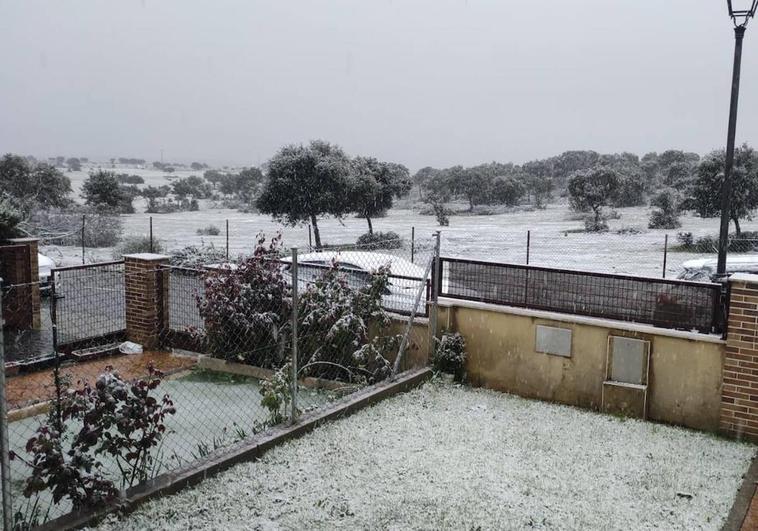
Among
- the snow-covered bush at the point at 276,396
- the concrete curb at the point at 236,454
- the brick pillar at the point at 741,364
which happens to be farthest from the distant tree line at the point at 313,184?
the brick pillar at the point at 741,364

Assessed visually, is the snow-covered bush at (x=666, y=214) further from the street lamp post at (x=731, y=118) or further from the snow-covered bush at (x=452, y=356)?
the snow-covered bush at (x=452, y=356)

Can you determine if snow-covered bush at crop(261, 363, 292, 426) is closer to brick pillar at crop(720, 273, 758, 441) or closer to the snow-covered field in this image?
brick pillar at crop(720, 273, 758, 441)

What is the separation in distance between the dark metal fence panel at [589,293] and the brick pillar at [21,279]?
6410 millimetres

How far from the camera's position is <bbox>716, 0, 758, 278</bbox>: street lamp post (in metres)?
8.84

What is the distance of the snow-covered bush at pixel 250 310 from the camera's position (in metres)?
8.70

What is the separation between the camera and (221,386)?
8.30 metres

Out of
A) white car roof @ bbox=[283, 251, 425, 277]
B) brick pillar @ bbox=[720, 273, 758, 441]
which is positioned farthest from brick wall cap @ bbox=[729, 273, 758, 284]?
white car roof @ bbox=[283, 251, 425, 277]

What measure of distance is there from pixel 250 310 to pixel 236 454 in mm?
3416

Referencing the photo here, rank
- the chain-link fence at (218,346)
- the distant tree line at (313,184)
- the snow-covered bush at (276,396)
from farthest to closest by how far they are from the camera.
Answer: the distant tree line at (313,184)
the snow-covered bush at (276,396)
the chain-link fence at (218,346)

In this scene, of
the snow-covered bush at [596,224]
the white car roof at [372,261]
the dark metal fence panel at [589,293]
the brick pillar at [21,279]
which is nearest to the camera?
the dark metal fence panel at [589,293]

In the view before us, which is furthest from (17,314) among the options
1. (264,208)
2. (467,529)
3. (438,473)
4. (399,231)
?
(399,231)

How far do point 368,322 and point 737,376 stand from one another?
3931 millimetres

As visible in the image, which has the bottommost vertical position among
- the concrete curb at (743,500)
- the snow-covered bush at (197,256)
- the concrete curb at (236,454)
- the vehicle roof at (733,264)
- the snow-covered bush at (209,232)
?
the concrete curb at (743,500)

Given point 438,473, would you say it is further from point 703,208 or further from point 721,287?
point 703,208
